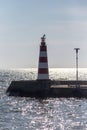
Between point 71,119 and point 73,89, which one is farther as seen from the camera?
point 73,89

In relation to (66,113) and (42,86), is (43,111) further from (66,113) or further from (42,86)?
(42,86)

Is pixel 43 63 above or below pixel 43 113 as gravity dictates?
above

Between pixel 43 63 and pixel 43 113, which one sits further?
pixel 43 63

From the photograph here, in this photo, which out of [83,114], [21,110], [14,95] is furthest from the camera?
[14,95]

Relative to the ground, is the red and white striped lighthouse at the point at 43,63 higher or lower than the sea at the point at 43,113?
higher

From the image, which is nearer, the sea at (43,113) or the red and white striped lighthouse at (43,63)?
the sea at (43,113)

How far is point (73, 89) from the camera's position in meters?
60.1

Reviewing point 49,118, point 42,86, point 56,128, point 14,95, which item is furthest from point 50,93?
point 56,128

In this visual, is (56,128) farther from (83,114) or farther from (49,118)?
(83,114)

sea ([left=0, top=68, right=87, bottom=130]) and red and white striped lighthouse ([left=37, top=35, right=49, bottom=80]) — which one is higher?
red and white striped lighthouse ([left=37, top=35, right=49, bottom=80])

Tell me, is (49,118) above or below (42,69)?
below

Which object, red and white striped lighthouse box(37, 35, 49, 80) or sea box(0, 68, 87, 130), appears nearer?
sea box(0, 68, 87, 130)

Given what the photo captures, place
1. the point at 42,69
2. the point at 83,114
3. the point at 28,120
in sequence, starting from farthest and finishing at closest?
the point at 42,69 → the point at 83,114 → the point at 28,120

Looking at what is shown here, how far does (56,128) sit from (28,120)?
15.8 feet
